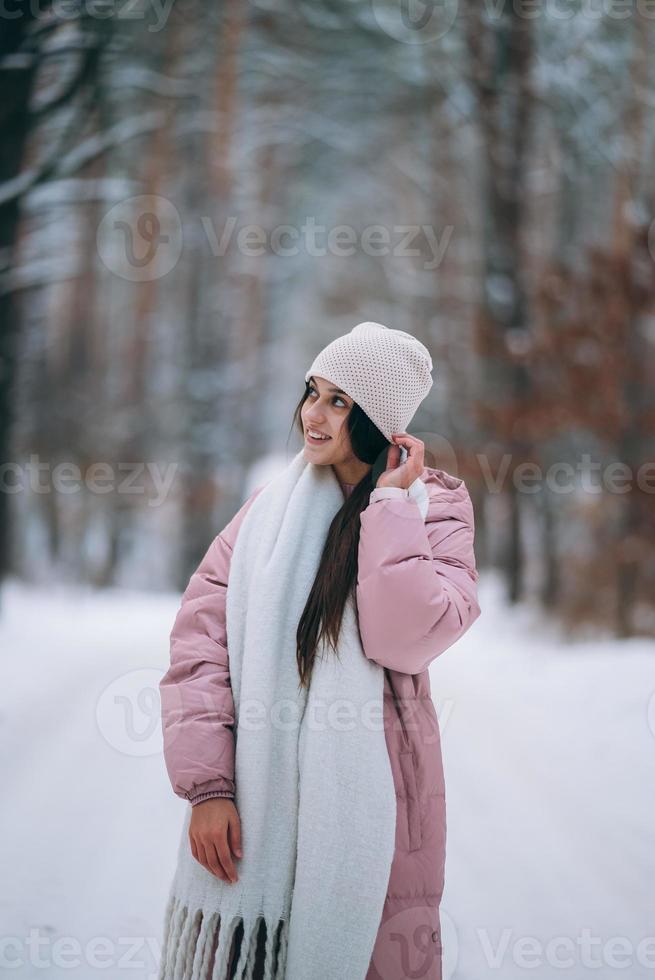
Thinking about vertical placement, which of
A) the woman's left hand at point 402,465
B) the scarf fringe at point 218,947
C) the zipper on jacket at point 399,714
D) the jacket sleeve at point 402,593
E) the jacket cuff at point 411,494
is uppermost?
the woman's left hand at point 402,465

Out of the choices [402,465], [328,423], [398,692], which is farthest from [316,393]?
[398,692]

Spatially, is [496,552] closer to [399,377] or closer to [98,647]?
[98,647]

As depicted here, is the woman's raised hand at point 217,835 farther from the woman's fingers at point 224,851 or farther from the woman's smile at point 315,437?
the woman's smile at point 315,437

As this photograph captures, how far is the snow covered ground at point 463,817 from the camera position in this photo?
2.72 metres

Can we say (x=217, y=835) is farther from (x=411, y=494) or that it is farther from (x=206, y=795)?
(x=411, y=494)

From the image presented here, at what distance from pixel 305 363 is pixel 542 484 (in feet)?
30.1

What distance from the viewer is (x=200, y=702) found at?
1653mm

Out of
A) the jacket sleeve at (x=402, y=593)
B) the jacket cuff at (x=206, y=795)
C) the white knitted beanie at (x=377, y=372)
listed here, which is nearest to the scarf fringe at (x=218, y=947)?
the jacket cuff at (x=206, y=795)

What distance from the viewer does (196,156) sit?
30.4ft

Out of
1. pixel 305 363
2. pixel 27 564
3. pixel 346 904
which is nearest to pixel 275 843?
pixel 346 904

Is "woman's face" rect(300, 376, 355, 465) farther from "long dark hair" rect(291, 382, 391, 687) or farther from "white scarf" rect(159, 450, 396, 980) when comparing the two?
"white scarf" rect(159, 450, 396, 980)

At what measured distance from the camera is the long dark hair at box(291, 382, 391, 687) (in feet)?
5.52

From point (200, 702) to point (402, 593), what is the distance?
0.45m

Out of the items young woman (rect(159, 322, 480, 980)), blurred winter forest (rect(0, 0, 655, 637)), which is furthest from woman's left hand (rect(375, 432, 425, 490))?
blurred winter forest (rect(0, 0, 655, 637))
